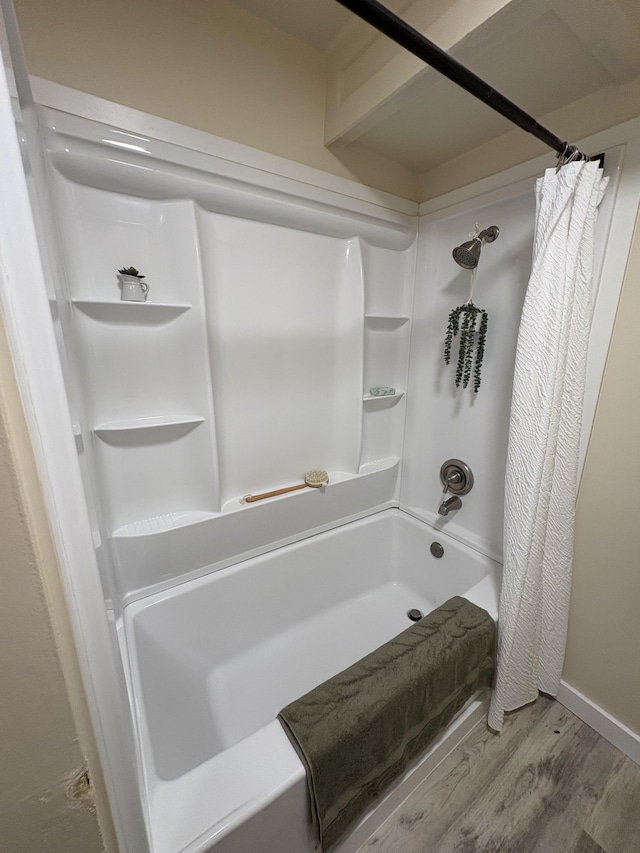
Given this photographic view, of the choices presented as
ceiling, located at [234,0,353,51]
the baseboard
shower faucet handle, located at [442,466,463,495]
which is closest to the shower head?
ceiling, located at [234,0,353,51]

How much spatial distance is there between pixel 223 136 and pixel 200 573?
160 centimetres

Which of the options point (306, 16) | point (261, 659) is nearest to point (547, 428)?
point (261, 659)

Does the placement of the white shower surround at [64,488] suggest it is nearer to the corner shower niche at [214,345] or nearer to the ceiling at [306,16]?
the corner shower niche at [214,345]

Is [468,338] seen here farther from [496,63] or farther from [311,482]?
[311,482]

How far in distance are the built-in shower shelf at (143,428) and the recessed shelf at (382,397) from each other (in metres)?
0.82

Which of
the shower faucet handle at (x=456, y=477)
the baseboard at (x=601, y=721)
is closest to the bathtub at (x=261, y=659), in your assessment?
the shower faucet handle at (x=456, y=477)

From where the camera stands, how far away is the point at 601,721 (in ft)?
4.04

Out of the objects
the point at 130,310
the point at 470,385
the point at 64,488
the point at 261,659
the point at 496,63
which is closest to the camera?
the point at 64,488

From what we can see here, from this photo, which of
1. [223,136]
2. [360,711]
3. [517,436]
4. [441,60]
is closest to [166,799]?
[360,711]

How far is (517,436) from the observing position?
1061 millimetres

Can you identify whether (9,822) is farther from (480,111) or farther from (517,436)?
(480,111)

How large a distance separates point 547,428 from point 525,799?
1.20m

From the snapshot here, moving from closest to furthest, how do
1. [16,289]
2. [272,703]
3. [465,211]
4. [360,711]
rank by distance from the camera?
[16,289], [360,711], [272,703], [465,211]

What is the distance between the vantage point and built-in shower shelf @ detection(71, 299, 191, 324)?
105 cm
